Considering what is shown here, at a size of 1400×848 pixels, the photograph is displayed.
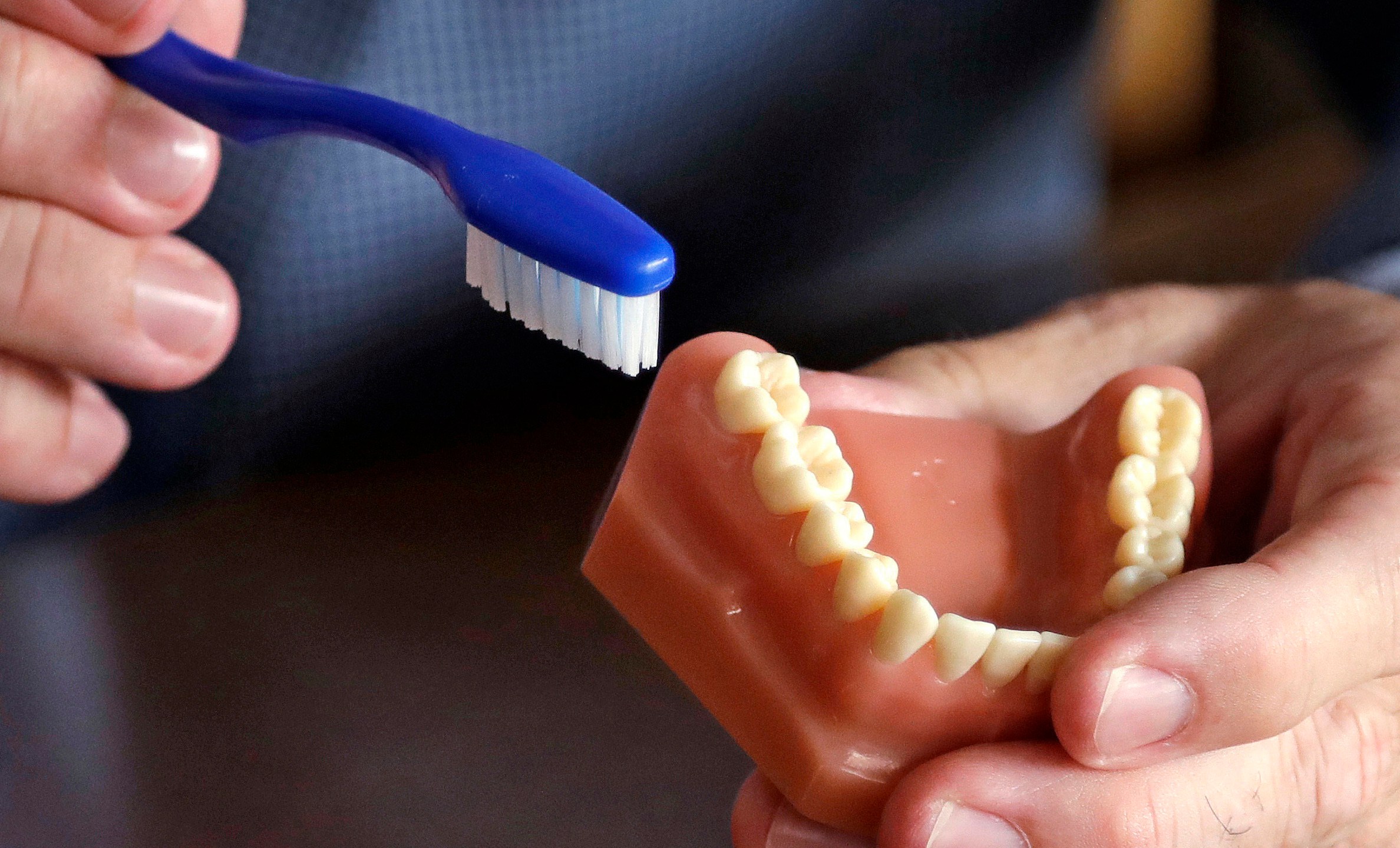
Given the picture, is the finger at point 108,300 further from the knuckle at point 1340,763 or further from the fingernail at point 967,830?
the knuckle at point 1340,763

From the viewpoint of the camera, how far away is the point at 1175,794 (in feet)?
2.52

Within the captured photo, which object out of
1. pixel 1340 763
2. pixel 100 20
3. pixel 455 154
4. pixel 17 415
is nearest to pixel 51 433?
pixel 17 415

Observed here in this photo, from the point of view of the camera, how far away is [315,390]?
1475 millimetres

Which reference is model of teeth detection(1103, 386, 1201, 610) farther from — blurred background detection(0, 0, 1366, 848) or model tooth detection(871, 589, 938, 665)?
blurred background detection(0, 0, 1366, 848)

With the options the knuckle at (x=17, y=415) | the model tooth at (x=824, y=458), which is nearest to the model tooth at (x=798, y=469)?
the model tooth at (x=824, y=458)

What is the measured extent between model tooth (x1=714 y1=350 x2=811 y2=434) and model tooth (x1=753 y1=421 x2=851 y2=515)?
0.03 feet

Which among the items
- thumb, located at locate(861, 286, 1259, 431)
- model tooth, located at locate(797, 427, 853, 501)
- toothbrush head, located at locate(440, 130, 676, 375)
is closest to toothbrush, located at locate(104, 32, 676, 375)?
toothbrush head, located at locate(440, 130, 676, 375)

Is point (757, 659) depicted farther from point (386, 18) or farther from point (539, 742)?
point (386, 18)

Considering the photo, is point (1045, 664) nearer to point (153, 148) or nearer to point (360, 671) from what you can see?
point (360, 671)

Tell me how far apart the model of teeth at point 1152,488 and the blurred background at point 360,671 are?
371 millimetres

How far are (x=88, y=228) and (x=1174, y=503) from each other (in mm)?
814

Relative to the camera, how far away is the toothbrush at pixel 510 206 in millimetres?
700

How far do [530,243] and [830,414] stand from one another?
0.26 meters

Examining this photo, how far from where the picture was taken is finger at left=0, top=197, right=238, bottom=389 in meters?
0.96
